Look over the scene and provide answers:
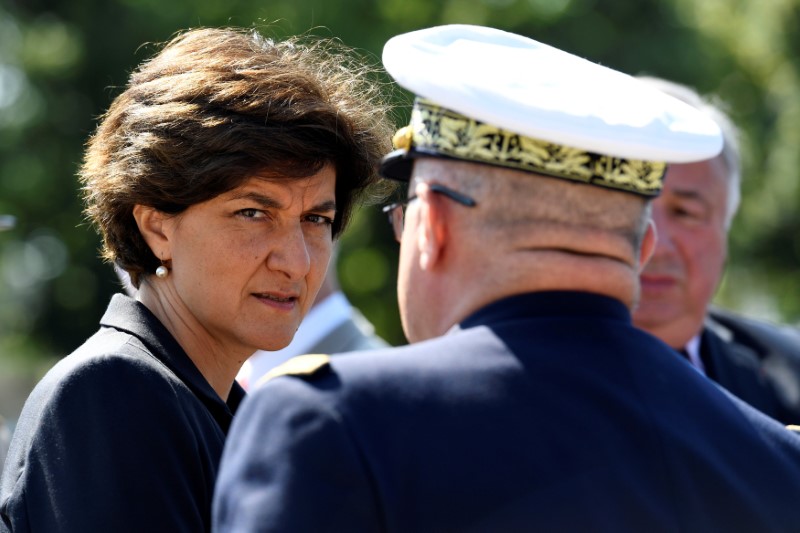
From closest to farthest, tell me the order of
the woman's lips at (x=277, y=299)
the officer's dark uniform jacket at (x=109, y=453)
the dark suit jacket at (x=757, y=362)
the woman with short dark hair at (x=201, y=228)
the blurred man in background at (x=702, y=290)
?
the officer's dark uniform jacket at (x=109, y=453) → the woman with short dark hair at (x=201, y=228) → the woman's lips at (x=277, y=299) → the dark suit jacket at (x=757, y=362) → the blurred man in background at (x=702, y=290)

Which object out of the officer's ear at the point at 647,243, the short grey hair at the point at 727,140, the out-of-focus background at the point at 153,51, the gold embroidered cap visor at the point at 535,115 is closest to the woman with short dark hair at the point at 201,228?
the gold embroidered cap visor at the point at 535,115

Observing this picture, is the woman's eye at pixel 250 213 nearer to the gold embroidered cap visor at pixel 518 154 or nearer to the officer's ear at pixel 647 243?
the gold embroidered cap visor at pixel 518 154

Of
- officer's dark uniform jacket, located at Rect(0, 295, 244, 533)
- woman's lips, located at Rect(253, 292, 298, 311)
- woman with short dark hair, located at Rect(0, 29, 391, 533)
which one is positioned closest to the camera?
officer's dark uniform jacket, located at Rect(0, 295, 244, 533)

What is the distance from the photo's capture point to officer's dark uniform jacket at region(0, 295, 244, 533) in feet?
7.71

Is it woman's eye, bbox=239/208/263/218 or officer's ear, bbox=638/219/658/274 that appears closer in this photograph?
officer's ear, bbox=638/219/658/274

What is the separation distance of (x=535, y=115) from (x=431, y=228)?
248 millimetres

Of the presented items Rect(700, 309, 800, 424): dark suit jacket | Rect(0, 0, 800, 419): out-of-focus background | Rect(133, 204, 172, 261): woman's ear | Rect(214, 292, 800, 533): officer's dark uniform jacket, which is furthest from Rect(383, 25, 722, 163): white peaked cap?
Rect(0, 0, 800, 419): out-of-focus background

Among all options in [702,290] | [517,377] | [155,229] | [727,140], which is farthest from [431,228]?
[727,140]

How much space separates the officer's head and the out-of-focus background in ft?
A: 46.5

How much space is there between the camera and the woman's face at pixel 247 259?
9.53 feet

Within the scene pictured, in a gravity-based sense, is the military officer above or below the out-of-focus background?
above

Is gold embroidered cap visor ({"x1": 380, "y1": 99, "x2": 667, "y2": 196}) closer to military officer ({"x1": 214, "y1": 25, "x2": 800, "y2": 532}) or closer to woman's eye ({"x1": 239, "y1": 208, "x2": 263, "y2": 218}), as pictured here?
military officer ({"x1": 214, "y1": 25, "x2": 800, "y2": 532})

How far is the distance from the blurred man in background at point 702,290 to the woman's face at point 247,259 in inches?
81.8

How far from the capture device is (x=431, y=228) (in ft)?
6.48
